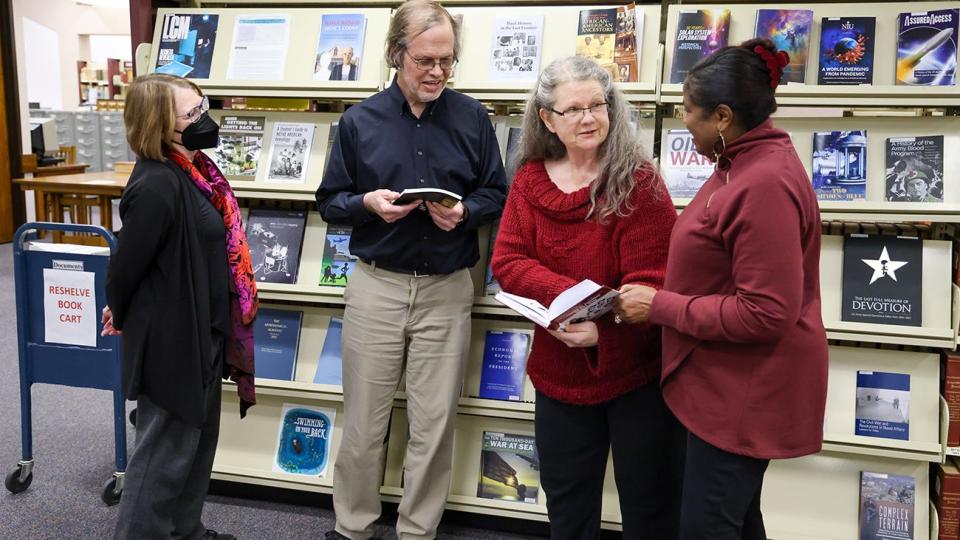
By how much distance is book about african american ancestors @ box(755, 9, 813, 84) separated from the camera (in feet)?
9.01

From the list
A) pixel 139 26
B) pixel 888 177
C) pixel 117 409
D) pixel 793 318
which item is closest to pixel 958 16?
pixel 888 177

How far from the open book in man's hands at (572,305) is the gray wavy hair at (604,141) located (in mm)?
253

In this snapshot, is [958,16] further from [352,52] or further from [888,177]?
[352,52]

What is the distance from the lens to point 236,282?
2490 mm

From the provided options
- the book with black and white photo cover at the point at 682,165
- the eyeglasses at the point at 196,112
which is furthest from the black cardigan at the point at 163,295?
the book with black and white photo cover at the point at 682,165

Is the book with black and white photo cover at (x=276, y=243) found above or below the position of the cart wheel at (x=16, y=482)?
above

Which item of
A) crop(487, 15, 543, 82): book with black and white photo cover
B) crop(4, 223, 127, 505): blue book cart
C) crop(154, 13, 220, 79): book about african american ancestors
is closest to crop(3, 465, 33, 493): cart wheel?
crop(4, 223, 127, 505): blue book cart

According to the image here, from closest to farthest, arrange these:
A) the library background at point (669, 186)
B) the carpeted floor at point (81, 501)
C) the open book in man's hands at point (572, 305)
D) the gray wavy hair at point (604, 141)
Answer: the open book in man's hands at point (572, 305) < the gray wavy hair at point (604, 141) < the library background at point (669, 186) < the carpeted floor at point (81, 501)

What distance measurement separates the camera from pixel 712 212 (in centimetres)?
171

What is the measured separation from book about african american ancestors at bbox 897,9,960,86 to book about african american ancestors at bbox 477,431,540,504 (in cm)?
191

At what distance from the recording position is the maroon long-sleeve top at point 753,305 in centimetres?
161

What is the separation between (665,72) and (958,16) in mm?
983

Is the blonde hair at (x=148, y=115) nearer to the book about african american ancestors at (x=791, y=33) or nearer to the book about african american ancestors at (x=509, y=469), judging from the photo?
the book about african american ancestors at (x=509, y=469)

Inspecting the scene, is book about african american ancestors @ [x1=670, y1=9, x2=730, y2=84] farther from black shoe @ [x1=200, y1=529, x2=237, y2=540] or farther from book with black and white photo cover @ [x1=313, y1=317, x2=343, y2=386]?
black shoe @ [x1=200, y1=529, x2=237, y2=540]
